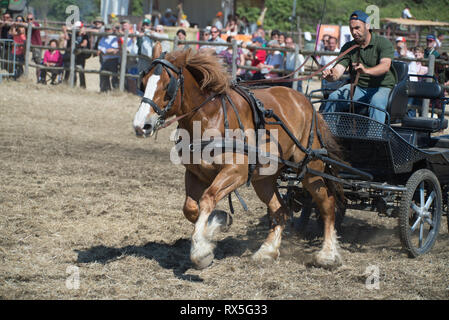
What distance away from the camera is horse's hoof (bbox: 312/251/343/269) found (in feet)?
16.3

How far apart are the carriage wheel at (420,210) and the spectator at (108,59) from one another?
1154 cm

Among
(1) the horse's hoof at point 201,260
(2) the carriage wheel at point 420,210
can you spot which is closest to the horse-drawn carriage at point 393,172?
(2) the carriage wheel at point 420,210

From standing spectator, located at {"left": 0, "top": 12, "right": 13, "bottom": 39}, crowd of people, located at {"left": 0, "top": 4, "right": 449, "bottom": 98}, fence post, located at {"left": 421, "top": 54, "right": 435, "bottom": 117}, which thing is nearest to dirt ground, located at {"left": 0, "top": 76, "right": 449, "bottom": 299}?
fence post, located at {"left": 421, "top": 54, "right": 435, "bottom": 117}

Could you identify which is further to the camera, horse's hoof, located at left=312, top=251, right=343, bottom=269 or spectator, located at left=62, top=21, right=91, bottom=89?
spectator, located at left=62, top=21, right=91, bottom=89

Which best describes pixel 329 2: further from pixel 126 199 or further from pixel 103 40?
pixel 126 199

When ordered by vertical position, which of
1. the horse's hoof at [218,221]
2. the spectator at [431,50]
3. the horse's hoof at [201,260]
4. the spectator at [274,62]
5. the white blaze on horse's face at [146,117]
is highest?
the spectator at [431,50]

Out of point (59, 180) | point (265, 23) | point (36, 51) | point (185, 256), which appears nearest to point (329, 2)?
point (265, 23)

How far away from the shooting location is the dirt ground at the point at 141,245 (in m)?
4.23

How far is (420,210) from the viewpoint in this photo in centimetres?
551

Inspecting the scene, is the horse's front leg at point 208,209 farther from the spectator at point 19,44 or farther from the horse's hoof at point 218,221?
the spectator at point 19,44

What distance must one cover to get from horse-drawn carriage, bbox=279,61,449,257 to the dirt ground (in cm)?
36

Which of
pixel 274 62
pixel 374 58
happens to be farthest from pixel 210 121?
pixel 274 62

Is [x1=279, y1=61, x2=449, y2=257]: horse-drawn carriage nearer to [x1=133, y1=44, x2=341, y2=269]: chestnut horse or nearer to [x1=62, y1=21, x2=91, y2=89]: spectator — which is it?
[x1=133, y1=44, x2=341, y2=269]: chestnut horse

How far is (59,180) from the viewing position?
747 centimetres
